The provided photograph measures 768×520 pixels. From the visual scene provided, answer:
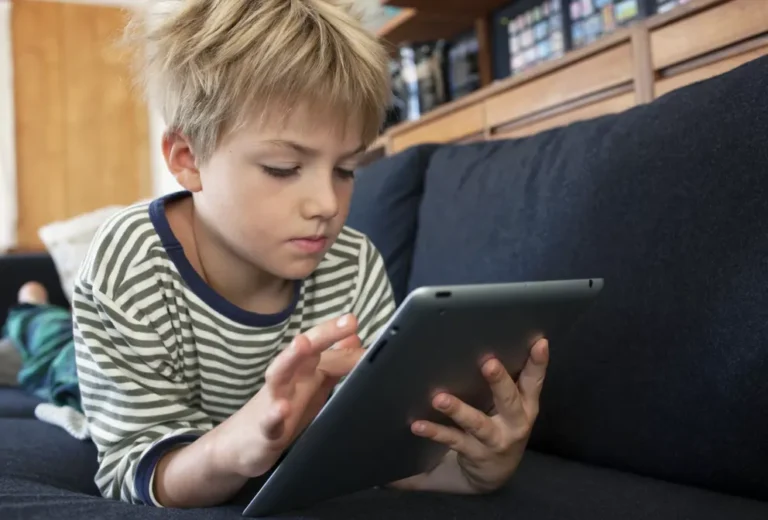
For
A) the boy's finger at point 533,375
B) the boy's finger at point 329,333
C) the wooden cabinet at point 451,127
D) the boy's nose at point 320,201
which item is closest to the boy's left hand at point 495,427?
the boy's finger at point 533,375

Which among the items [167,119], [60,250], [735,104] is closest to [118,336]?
[167,119]

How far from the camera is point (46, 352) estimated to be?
1.48 metres

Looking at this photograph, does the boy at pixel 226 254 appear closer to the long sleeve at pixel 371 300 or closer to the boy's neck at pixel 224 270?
the boy's neck at pixel 224 270

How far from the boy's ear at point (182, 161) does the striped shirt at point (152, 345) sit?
2.6 inches

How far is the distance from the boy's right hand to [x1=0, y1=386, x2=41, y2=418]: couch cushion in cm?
77

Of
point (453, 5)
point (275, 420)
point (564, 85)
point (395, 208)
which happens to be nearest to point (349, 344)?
point (275, 420)

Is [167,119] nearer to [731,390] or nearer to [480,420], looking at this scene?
[480,420]

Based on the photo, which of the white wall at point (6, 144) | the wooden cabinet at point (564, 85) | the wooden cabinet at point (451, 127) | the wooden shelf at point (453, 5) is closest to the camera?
the wooden cabinet at point (564, 85)

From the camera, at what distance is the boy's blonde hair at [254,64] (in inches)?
29.1

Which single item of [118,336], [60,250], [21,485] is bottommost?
[21,485]

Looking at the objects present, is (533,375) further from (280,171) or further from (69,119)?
(69,119)

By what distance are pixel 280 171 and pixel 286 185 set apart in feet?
0.05

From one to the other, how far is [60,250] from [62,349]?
65 centimetres

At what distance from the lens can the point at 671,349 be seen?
736 mm
